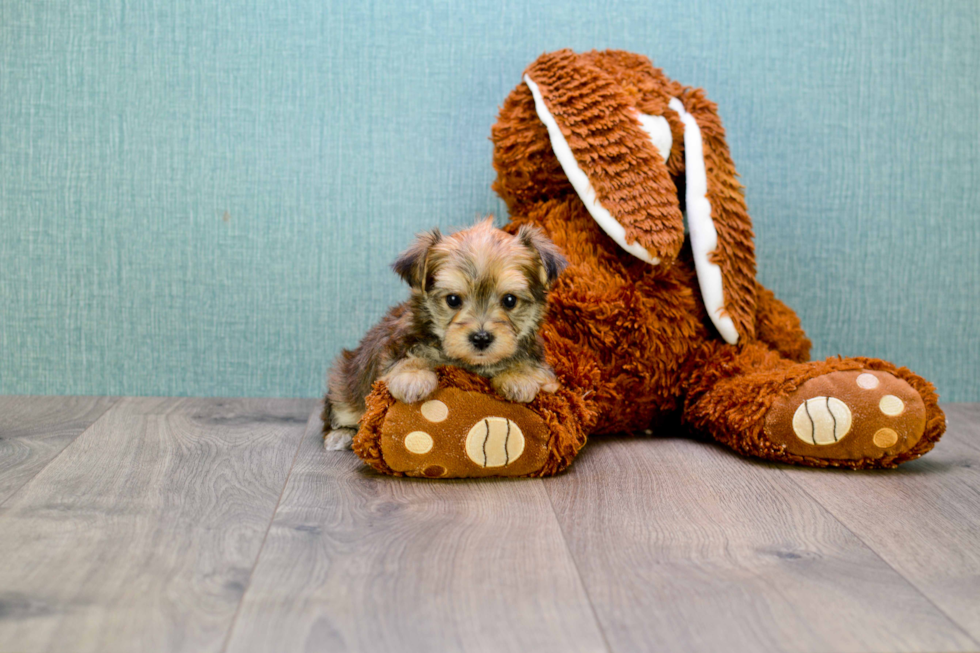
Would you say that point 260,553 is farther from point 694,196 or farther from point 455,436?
point 694,196

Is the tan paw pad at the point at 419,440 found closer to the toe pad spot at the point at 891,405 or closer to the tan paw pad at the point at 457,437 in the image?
the tan paw pad at the point at 457,437

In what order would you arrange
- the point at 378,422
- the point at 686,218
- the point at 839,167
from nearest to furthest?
the point at 378,422 → the point at 686,218 → the point at 839,167

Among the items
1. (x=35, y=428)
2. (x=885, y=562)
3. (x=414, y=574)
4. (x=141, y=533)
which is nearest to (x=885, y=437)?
(x=885, y=562)

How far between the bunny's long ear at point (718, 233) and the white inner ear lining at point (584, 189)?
0.62ft

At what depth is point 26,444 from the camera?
240 centimetres

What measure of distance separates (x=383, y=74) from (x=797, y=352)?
5.59 feet

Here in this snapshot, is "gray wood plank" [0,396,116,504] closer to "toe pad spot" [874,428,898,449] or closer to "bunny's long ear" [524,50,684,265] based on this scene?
"bunny's long ear" [524,50,684,265]

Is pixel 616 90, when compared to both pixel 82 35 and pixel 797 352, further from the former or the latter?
pixel 82 35

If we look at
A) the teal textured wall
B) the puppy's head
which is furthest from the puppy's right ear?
the teal textured wall

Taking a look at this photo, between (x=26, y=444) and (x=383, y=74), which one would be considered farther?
(x=383, y=74)

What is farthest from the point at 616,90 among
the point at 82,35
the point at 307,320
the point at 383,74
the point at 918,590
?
the point at 82,35

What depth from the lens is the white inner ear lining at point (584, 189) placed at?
96.4 inches

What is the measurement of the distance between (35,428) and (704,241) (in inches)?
83.3

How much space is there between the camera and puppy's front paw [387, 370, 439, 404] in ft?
6.80
